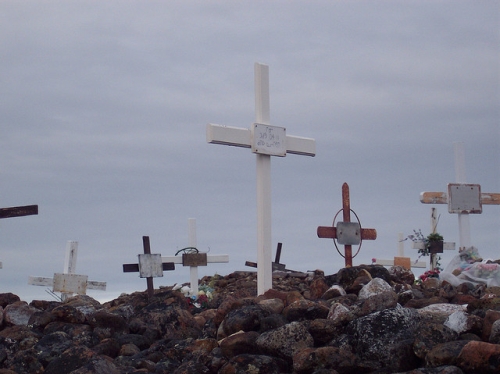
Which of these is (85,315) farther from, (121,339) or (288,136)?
(288,136)

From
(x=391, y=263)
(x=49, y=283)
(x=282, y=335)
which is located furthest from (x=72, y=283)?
(x=282, y=335)

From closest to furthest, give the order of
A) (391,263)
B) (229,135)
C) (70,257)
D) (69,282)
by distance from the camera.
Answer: (229,135), (69,282), (70,257), (391,263)

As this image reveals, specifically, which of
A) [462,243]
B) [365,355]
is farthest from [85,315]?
[462,243]

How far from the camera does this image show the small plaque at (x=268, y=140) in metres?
10.0

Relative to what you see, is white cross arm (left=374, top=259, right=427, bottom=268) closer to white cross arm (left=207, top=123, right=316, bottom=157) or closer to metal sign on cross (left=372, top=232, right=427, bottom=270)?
metal sign on cross (left=372, top=232, right=427, bottom=270)

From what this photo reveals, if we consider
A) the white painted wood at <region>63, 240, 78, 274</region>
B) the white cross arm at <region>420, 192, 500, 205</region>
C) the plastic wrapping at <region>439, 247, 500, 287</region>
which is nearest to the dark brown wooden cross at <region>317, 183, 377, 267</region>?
the plastic wrapping at <region>439, 247, 500, 287</region>

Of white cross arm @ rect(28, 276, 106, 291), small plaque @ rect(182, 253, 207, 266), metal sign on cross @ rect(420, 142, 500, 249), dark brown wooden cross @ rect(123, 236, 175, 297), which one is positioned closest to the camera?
dark brown wooden cross @ rect(123, 236, 175, 297)

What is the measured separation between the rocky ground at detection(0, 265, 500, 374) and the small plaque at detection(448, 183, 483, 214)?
4.15 metres

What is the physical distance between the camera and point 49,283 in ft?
43.3

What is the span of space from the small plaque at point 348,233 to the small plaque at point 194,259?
161 inches

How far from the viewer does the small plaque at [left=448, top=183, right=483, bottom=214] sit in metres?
13.5

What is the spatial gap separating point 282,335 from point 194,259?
25.5 ft

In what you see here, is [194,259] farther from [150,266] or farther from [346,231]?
[346,231]

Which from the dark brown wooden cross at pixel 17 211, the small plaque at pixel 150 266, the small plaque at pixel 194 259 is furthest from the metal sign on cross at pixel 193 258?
the dark brown wooden cross at pixel 17 211
